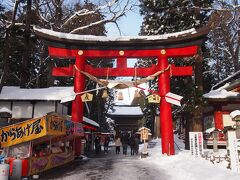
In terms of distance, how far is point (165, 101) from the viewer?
18.0m

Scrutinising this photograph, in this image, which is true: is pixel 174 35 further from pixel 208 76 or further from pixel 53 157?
pixel 208 76

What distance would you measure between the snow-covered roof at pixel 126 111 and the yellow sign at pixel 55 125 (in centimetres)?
3271

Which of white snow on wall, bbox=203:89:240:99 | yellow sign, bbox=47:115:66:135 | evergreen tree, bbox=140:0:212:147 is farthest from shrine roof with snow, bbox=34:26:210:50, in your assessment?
yellow sign, bbox=47:115:66:135

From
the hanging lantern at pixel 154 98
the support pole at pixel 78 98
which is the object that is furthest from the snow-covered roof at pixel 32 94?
the hanging lantern at pixel 154 98

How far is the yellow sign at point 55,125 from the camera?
1206 cm

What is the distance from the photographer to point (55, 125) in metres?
12.9

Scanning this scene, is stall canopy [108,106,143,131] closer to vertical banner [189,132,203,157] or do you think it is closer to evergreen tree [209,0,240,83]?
evergreen tree [209,0,240,83]

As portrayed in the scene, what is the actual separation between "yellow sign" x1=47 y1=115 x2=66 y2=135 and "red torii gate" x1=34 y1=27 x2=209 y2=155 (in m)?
4.28

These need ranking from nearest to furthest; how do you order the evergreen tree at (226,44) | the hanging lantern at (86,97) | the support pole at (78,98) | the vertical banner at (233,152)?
1. the vertical banner at (233,152)
2. the hanging lantern at (86,97)
3. the support pole at (78,98)
4. the evergreen tree at (226,44)

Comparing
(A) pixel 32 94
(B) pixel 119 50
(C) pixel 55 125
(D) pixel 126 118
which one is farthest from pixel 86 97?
(D) pixel 126 118

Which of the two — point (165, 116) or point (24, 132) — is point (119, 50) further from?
point (24, 132)

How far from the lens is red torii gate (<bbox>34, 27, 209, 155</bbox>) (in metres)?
18.6

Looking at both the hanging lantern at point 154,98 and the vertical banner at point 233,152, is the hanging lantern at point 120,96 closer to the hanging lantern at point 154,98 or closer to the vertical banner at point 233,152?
the hanging lantern at point 154,98

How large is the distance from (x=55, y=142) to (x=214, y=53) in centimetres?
2654
